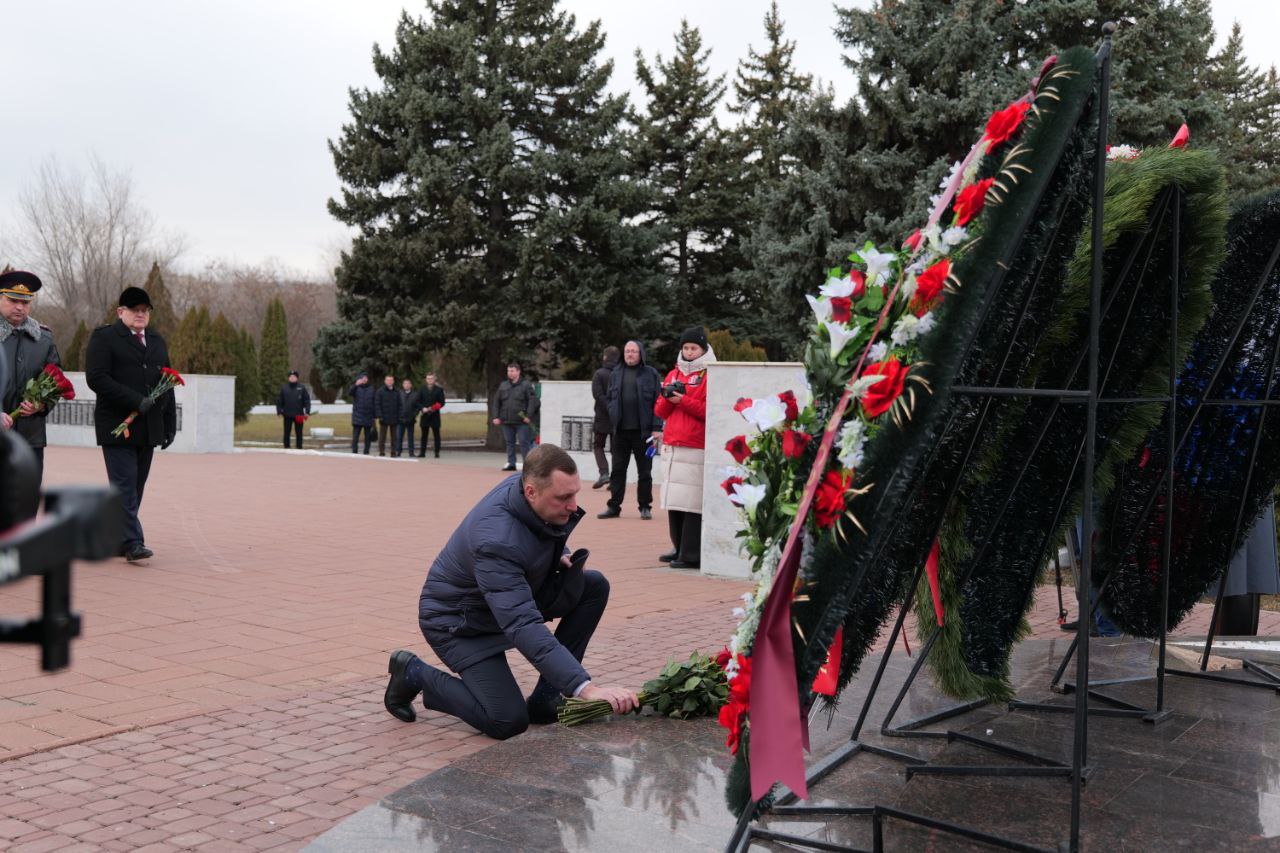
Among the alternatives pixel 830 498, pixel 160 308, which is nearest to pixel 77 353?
pixel 160 308

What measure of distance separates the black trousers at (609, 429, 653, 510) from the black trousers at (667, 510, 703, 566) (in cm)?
Answer: 256

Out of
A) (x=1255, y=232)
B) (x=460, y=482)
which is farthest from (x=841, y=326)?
(x=460, y=482)

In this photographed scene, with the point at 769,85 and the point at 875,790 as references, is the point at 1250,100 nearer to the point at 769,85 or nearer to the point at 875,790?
the point at 769,85

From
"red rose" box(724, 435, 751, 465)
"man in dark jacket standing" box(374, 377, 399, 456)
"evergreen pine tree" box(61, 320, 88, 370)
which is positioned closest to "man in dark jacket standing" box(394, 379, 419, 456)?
"man in dark jacket standing" box(374, 377, 399, 456)

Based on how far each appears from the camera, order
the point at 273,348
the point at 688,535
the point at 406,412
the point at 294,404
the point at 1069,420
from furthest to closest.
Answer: the point at 273,348 < the point at 294,404 < the point at 406,412 < the point at 688,535 < the point at 1069,420

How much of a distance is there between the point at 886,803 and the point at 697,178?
2939 centimetres

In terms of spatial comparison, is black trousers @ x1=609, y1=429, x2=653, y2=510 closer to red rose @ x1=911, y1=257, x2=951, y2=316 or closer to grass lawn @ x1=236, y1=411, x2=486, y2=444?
red rose @ x1=911, y1=257, x2=951, y2=316

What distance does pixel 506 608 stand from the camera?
431 centimetres

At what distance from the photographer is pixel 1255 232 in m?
4.44

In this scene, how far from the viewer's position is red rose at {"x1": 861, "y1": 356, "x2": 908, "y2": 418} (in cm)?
264

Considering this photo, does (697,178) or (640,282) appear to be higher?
(697,178)

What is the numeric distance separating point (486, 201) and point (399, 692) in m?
23.7

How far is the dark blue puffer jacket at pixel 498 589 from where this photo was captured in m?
4.26

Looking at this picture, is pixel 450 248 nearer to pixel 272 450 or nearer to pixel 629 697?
pixel 272 450
